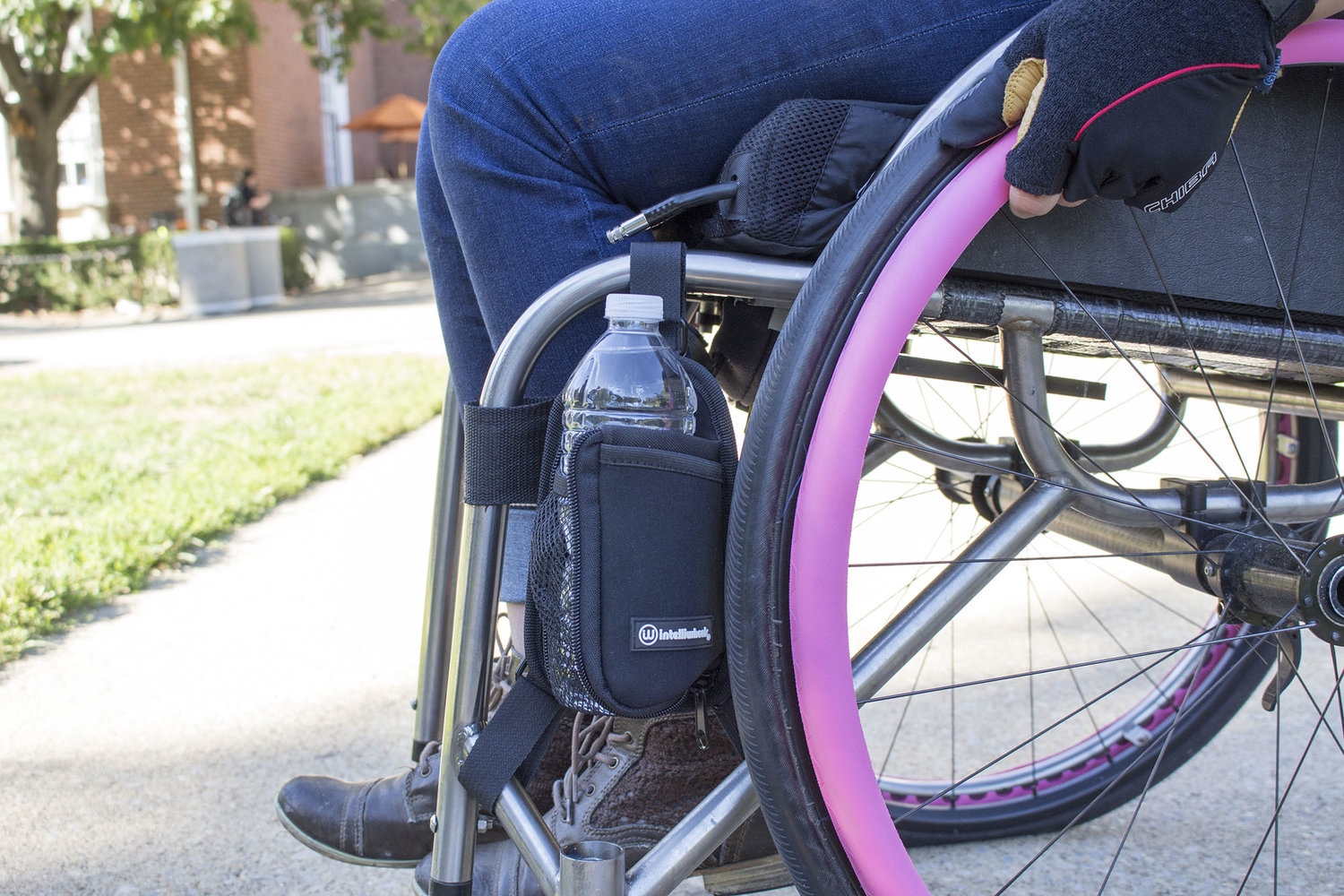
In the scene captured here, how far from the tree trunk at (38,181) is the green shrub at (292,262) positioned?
285 cm

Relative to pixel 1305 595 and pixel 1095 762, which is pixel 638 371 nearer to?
pixel 1305 595

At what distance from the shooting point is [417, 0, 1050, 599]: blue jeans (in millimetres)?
1074

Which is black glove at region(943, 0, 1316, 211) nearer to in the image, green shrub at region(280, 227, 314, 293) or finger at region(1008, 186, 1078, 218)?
finger at region(1008, 186, 1078, 218)

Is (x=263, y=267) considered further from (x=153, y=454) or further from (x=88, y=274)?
(x=153, y=454)

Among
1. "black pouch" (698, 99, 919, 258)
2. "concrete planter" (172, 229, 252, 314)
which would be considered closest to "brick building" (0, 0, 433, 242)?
"concrete planter" (172, 229, 252, 314)

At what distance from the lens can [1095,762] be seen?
1.69 meters

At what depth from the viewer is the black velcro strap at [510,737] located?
1.08m

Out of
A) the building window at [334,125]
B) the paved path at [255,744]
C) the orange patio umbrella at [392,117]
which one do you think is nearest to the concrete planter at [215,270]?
the orange patio umbrella at [392,117]

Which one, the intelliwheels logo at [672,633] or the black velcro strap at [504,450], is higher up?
the black velcro strap at [504,450]

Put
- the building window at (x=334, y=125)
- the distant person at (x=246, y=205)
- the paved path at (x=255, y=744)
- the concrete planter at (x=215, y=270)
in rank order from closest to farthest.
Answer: the paved path at (x=255, y=744), the concrete planter at (x=215, y=270), the distant person at (x=246, y=205), the building window at (x=334, y=125)

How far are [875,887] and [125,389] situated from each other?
6.09 meters

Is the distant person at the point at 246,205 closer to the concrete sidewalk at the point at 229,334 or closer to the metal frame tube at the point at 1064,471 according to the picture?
the concrete sidewalk at the point at 229,334

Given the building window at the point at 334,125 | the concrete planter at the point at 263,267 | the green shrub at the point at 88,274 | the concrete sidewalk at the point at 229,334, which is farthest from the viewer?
the building window at the point at 334,125

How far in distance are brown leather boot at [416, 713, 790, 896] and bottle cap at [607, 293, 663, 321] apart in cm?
48
